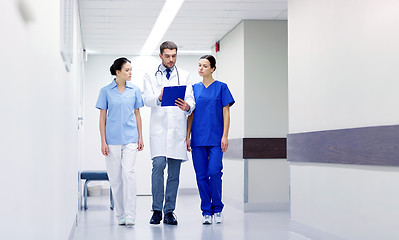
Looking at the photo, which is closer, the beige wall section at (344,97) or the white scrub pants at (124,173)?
the beige wall section at (344,97)

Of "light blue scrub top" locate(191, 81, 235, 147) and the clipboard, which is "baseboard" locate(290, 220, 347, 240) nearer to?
"light blue scrub top" locate(191, 81, 235, 147)

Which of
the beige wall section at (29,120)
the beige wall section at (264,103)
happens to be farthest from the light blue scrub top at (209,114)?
the beige wall section at (29,120)

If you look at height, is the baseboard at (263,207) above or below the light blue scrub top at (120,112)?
below

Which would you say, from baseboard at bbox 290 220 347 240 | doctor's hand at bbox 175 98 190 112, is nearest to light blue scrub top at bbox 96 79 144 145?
doctor's hand at bbox 175 98 190 112

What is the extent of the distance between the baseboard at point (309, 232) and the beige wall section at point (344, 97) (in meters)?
0.03

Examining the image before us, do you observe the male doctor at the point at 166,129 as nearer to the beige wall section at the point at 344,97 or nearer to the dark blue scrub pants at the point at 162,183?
the dark blue scrub pants at the point at 162,183

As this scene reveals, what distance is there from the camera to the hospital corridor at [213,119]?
182 cm

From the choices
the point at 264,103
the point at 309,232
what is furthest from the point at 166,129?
the point at 264,103

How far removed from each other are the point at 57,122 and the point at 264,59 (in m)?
4.45

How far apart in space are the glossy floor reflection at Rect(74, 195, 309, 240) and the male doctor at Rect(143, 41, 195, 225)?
0.30m

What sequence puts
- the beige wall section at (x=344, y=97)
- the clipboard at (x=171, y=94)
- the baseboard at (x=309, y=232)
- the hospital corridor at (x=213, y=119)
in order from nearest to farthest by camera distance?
the hospital corridor at (x=213, y=119) < the beige wall section at (x=344, y=97) < the baseboard at (x=309, y=232) < the clipboard at (x=171, y=94)

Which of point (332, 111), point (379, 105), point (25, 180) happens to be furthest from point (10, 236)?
point (332, 111)

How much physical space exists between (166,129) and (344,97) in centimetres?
185

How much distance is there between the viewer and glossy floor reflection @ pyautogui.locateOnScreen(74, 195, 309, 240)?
4.39m
